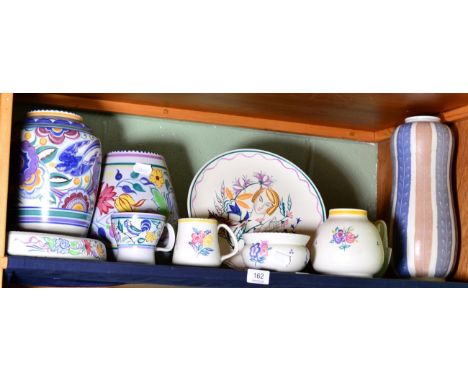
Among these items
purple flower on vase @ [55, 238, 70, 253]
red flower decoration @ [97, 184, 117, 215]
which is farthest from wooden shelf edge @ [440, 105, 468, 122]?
purple flower on vase @ [55, 238, 70, 253]

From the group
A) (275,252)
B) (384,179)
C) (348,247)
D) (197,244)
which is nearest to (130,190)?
(197,244)

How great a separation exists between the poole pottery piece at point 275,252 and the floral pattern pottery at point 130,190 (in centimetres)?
14

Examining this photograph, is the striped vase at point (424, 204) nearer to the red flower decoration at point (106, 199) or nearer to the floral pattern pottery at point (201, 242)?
the floral pattern pottery at point (201, 242)

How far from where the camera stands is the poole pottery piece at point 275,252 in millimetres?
1260

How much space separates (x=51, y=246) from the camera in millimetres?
1137

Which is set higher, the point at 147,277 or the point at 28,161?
the point at 28,161

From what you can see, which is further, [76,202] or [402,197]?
[402,197]

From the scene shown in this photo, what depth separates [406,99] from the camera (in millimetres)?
1397

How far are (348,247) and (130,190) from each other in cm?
35

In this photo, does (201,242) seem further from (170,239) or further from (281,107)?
(281,107)

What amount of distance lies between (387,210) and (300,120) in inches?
9.7

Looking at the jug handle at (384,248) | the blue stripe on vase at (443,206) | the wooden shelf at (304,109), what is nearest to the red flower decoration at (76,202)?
the wooden shelf at (304,109)
